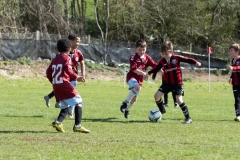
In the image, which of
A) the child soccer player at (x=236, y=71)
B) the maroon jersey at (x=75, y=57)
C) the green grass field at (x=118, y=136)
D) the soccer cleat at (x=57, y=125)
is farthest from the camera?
the maroon jersey at (x=75, y=57)

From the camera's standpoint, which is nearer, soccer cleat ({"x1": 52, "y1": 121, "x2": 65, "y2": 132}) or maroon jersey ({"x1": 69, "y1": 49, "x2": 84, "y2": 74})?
soccer cleat ({"x1": 52, "y1": 121, "x2": 65, "y2": 132})

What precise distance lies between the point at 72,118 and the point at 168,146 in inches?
179

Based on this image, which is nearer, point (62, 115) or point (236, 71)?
point (62, 115)

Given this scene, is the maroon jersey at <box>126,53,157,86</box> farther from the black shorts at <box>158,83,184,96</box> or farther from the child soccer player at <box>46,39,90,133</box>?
the child soccer player at <box>46,39,90,133</box>

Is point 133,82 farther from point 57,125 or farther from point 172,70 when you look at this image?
point 57,125

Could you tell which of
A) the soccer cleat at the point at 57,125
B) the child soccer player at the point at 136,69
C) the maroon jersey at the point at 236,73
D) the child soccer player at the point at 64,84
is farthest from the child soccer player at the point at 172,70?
the soccer cleat at the point at 57,125

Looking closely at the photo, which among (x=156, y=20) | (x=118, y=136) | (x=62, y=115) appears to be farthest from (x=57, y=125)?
(x=156, y=20)

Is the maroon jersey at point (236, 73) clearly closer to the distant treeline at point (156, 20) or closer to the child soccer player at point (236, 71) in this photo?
the child soccer player at point (236, 71)

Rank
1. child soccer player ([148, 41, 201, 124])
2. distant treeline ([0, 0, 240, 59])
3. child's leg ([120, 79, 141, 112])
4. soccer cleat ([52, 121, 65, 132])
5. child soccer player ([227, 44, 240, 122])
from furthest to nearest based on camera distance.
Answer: distant treeline ([0, 0, 240, 59]) < child's leg ([120, 79, 141, 112]) < child soccer player ([227, 44, 240, 122]) < child soccer player ([148, 41, 201, 124]) < soccer cleat ([52, 121, 65, 132])

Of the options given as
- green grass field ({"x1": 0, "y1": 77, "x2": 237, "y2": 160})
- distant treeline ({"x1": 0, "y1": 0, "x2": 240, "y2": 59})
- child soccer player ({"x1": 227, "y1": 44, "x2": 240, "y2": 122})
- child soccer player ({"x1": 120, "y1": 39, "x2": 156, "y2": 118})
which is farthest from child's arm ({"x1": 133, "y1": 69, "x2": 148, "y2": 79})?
distant treeline ({"x1": 0, "y1": 0, "x2": 240, "y2": 59})

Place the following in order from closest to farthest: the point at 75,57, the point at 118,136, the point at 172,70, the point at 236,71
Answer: the point at 118,136
the point at 172,70
the point at 236,71
the point at 75,57

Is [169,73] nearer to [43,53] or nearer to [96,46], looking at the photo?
[43,53]

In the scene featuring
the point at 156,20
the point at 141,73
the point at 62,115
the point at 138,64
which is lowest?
the point at 62,115

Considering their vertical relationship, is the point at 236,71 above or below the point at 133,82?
above
